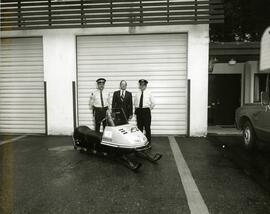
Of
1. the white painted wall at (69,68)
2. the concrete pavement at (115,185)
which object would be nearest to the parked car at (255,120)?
the concrete pavement at (115,185)

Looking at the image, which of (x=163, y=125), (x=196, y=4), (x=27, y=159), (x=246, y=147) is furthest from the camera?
(x=163, y=125)

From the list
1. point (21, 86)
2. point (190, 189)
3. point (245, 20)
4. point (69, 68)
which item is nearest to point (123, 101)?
point (69, 68)

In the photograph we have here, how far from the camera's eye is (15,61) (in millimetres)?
10867

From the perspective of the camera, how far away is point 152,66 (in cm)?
1026

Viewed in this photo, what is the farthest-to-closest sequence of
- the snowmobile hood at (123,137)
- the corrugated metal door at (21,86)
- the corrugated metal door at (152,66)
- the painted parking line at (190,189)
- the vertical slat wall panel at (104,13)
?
the corrugated metal door at (21,86), the corrugated metal door at (152,66), the vertical slat wall panel at (104,13), the snowmobile hood at (123,137), the painted parking line at (190,189)

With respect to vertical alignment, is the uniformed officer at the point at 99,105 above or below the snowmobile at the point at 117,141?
above

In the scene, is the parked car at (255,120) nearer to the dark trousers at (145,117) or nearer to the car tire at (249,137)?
the car tire at (249,137)

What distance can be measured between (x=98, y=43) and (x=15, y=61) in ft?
10.1

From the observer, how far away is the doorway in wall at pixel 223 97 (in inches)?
563

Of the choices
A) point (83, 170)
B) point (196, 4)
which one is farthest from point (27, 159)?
point (196, 4)

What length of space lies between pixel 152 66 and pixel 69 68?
279 cm

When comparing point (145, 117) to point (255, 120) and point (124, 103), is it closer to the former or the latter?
point (124, 103)

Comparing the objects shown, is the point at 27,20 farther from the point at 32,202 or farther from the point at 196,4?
the point at 32,202

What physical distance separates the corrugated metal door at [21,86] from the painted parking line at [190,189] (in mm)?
5594
